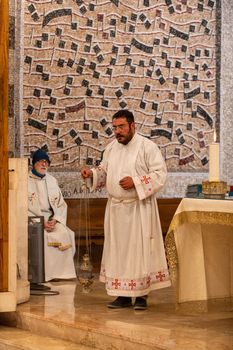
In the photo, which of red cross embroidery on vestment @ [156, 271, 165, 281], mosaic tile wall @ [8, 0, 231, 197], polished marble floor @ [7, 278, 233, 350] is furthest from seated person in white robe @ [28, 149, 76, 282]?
red cross embroidery on vestment @ [156, 271, 165, 281]

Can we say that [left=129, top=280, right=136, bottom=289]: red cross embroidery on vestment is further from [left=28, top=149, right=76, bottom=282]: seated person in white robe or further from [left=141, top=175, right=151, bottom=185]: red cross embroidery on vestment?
[left=28, top=149, right=76, bottom=282]: seated person in white robe

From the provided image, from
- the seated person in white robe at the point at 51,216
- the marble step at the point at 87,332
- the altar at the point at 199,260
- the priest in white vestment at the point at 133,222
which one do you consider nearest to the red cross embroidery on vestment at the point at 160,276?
the priest in white vestment at the point at 133,222

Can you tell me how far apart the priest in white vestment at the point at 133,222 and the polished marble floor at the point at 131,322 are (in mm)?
226

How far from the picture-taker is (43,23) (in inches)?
408

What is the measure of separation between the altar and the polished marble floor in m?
0.16

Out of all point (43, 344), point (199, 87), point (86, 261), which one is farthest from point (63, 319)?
point (199, 87)

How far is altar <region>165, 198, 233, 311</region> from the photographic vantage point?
6.77 m

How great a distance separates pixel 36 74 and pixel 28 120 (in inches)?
21.4

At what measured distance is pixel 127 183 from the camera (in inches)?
284

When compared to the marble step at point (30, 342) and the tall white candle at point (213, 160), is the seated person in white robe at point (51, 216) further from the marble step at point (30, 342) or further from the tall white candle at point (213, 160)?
the tall white candle at point (213, 160)

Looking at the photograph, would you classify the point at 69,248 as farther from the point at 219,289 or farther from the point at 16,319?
the point at 219,289

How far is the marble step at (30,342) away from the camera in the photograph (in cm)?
660

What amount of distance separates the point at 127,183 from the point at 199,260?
0.90 m

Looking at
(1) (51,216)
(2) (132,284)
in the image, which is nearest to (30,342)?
(2) (132,284)
